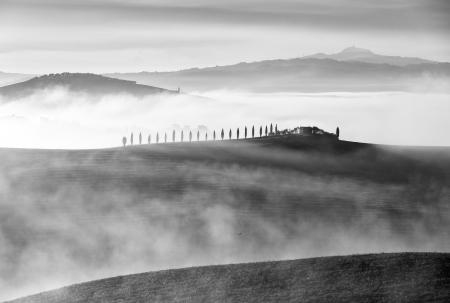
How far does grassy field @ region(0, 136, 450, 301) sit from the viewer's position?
59406 mm

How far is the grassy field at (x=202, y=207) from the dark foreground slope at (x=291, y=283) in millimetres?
2104

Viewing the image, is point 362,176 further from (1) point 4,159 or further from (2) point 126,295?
(2) point 126,295

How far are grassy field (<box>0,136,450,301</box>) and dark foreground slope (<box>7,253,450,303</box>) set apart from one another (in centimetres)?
210

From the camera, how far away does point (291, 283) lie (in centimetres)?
4138

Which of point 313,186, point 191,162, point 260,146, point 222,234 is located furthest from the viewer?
point 260,146

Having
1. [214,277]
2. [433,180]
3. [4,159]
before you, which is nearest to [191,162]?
[4,159]

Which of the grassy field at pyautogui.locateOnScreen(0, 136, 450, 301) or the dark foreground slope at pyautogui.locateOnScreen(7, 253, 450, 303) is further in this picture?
the grassy field at pyautogui.locateOnScreen(0, 136, 450, 301)

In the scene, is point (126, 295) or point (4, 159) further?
point (4, 159)

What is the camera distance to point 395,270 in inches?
1640

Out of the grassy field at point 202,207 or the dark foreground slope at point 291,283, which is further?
the grassy field at point 202,207

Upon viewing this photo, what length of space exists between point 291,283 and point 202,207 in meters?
32.0

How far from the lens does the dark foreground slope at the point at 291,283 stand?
1543 inches

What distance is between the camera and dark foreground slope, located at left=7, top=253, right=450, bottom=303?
3919 cm

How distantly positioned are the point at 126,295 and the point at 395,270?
44.5 ft
